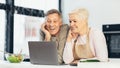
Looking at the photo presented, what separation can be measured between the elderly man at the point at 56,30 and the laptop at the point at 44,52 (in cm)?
5

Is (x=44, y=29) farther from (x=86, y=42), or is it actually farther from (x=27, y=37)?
(x=27, y=37)

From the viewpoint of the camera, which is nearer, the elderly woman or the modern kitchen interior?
the elderly woman

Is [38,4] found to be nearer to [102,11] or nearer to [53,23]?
[102,11]

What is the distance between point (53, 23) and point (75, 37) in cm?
13

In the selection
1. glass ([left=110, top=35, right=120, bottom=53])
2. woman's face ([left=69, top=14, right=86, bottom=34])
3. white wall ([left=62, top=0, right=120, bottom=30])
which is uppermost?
white wall ([left=62, top=0, right=120, bottom=30])

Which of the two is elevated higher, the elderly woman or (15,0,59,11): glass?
(15,0,59,11): glass

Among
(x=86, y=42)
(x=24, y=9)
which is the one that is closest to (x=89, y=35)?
(x=86, y=42)

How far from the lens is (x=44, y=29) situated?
1309 mm

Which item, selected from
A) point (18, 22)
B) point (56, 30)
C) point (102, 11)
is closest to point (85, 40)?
point (56, 30)

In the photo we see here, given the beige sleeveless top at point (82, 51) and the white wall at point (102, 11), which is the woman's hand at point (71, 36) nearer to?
the beige sleeveless top at point (82, 51)

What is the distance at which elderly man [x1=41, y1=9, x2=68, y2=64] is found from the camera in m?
1.24

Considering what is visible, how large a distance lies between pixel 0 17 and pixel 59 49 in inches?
68.3

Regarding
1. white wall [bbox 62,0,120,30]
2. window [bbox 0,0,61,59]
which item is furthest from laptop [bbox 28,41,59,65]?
white wall [bbox 62,0,120,30]

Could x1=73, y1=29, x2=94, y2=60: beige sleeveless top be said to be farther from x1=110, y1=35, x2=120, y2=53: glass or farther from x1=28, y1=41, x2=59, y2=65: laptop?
x1=110, y1=35, x2=120, y2=53: glass
